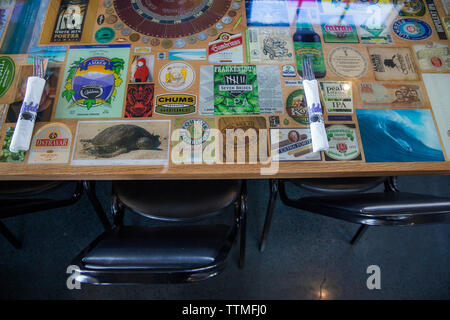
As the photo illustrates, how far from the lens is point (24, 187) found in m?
0.98

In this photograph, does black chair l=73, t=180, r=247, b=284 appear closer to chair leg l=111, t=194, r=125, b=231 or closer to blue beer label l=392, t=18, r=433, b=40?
chair leg l=111, t=194, r=125, b=231

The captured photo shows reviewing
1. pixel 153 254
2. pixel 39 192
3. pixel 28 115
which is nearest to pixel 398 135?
pixel 153 254

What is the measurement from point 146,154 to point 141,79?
271 mm

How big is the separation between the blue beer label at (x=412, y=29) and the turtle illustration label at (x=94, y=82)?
1005mm

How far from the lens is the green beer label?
0.88m

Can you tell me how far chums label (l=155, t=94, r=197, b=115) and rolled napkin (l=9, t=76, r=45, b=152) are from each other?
0.36 metres

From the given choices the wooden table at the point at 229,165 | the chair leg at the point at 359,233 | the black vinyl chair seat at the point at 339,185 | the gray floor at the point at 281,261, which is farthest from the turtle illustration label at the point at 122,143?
the chair leg at the point at 359,233

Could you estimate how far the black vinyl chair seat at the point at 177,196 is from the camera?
3.04ft

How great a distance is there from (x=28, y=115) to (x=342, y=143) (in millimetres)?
961

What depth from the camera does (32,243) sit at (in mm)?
1336

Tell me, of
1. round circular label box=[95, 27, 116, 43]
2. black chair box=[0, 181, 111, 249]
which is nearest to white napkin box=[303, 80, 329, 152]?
round circular label box=[95, 27, 116, 43]

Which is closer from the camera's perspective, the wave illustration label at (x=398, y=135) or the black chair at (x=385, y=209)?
the black chair at (x=385, y=209)

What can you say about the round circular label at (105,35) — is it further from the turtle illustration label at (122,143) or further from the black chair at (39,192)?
the black chair at (39,192)

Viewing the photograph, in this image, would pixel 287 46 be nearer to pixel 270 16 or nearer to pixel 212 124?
pixel 270 16
